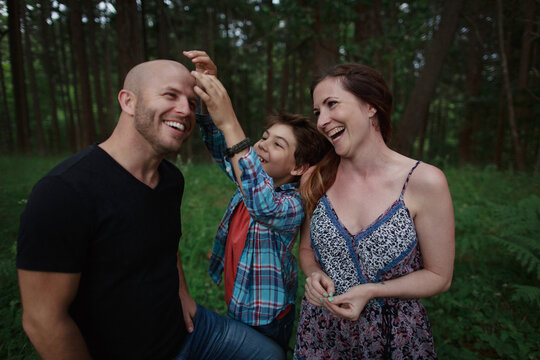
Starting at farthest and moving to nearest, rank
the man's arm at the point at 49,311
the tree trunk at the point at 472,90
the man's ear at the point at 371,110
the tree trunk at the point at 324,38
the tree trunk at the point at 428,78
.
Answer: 1. the tree trunk at the point at 472,90
2. the tree trunk at the point at 428,78
3. the tree trunk at the point at 324,38
4. the man's ear at the point at 371,110
5. the man's arm at the point at 49,311

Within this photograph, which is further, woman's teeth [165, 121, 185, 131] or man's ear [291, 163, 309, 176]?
A: man's ear [291, 163, 309, 176]

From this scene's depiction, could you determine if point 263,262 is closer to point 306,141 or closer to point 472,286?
point 306,141

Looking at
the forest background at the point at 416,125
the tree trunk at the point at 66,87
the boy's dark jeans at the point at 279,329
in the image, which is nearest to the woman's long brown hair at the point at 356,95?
the forest background at the point at 416,125

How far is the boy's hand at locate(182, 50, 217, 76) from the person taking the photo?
1.62m

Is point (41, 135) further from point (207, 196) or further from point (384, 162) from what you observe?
point (384, 162)

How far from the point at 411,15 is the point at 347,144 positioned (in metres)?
5.98

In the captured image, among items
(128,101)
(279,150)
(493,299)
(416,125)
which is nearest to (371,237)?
(279,150)

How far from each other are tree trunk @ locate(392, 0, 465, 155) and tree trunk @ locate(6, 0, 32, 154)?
640 centimetres

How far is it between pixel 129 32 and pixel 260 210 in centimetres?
420

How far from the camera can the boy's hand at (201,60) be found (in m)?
1.62

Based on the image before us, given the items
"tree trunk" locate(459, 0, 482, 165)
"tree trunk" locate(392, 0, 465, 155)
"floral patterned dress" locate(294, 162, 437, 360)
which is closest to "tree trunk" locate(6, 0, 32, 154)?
"floral patterned dress" locate(294, 162, 437, 360)

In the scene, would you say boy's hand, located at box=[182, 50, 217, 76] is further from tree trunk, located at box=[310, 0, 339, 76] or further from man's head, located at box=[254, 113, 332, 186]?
tree trunk, located at box=[310, 0, 339, 76]

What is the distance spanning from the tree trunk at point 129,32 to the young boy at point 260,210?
2.56 metres

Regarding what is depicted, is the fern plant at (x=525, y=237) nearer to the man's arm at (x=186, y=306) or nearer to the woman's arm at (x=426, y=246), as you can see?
the woman's arm at (x=426, y=246)
